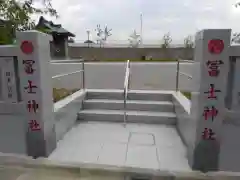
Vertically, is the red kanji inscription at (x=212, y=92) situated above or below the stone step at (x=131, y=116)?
above

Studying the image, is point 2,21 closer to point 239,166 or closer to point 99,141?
point 99,141

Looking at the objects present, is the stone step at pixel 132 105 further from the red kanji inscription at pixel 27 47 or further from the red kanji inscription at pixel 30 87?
the red kanji inscription at pixel 27 47

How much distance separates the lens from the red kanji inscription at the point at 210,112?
2.24 m

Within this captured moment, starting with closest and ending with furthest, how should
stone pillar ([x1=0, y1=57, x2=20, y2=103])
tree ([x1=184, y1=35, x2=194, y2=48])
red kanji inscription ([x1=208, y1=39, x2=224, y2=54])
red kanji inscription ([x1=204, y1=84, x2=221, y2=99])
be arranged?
red kanji inscription ([x1=208, y1=39, x2=224, y2=54]) → red kanji inscription ([x1=204, y1=84, x2=221, y2=99]) → stone pillar ([x1=0, y1=57, x2=20, y2=103]) → tree ([x1=184, y1=35, x2=194, y2=48])

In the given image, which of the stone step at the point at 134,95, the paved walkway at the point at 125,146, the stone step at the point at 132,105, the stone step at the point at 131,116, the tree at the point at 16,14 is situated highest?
the tree at the point at 16,14

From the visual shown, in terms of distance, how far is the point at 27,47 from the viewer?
240cm

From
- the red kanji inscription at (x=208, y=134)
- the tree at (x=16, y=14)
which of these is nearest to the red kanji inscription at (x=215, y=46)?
the red kanji inscription at (x=208, y=134)

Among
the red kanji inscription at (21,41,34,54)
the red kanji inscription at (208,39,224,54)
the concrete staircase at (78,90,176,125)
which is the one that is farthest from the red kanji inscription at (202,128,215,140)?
the red kanji inscription at (21,41,34,54)

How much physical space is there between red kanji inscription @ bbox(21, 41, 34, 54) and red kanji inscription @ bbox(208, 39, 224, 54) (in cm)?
197

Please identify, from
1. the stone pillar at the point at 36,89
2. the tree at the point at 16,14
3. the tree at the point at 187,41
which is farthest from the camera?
the tree at the point at 187,41

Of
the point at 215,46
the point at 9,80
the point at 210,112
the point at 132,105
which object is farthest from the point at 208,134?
the point at 9,80

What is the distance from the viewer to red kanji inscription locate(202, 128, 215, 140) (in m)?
2.29

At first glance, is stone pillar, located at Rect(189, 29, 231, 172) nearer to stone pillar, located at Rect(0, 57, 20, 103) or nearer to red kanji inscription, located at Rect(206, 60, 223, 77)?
red kanji inscription, located at Rect(206, 60, 223, 77)

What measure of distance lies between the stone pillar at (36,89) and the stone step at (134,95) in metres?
1.74
